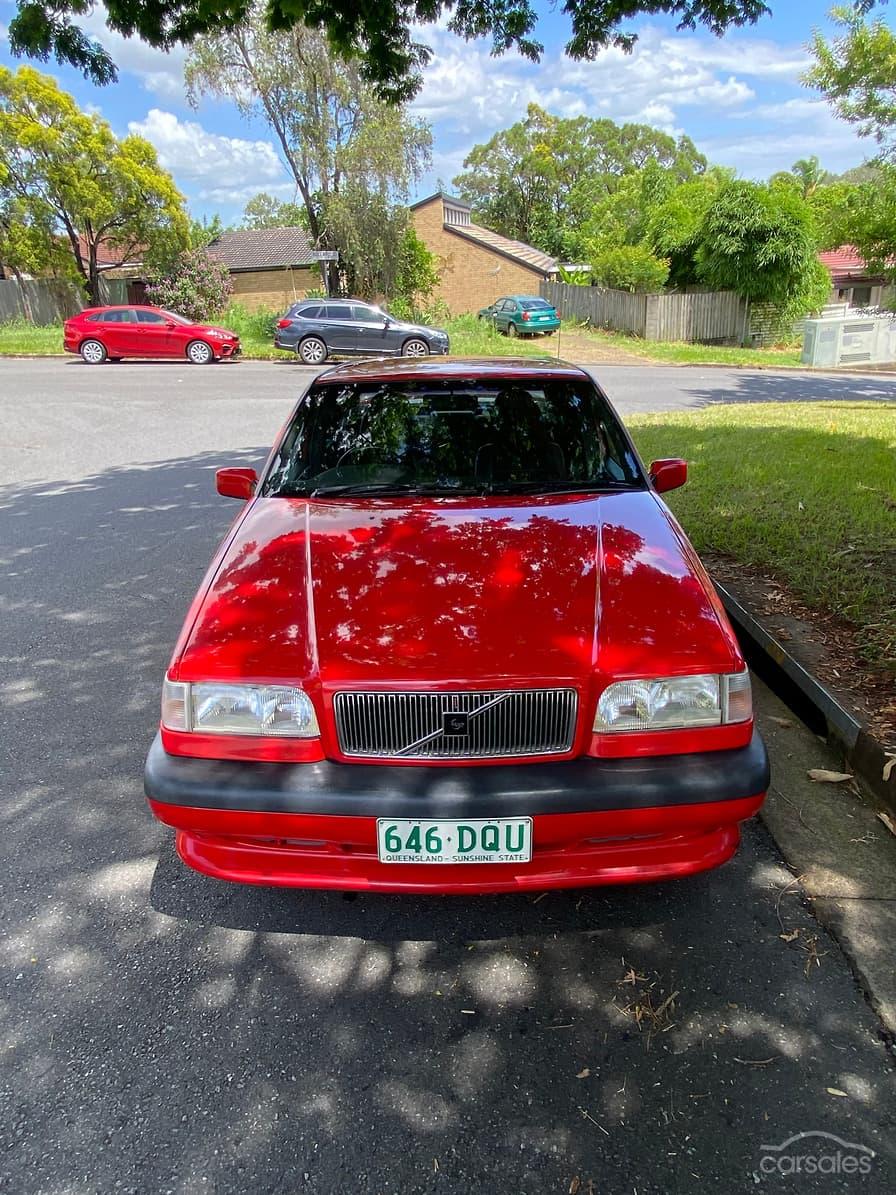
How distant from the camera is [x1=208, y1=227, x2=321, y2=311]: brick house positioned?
33.3 m

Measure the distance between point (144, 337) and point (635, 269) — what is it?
1675 cm

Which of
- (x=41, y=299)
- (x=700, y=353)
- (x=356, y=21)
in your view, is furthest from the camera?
(x=41, y=299)

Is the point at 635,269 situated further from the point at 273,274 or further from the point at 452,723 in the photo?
the point at 452,723

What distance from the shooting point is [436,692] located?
208cm

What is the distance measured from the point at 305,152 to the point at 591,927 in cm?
2818

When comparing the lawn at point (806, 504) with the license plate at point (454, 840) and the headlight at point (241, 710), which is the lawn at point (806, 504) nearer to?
the license plate at point (454, 840)

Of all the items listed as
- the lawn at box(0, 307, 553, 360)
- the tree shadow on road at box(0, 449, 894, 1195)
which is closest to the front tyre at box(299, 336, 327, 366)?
the lawn at box(0, 307, 553, 360)

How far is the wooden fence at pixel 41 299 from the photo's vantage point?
30.6 metres

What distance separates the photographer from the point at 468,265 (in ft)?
115

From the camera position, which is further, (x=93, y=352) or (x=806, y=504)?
(x=93, y=352)

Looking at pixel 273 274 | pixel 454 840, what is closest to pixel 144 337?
pixel 273 274

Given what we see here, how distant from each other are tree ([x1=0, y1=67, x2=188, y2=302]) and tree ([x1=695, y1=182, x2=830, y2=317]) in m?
19.5

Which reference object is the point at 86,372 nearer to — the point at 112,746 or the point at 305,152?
the point at 305,152

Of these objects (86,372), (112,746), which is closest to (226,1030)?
(112,746)
